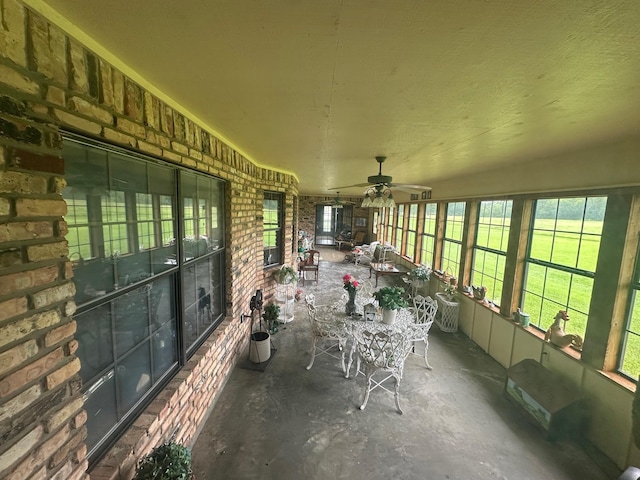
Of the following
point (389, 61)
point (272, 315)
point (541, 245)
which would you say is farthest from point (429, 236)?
point (389, 61)

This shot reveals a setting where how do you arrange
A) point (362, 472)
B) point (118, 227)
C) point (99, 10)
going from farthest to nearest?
point (362, 472) → point (118, 227) → point (99, 10)

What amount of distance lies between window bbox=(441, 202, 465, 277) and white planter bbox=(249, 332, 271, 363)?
12.3 feet

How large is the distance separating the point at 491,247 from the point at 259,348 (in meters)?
3.80

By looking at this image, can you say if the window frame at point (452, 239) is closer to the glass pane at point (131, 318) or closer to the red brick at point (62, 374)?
the glass pane at point (131, 318)

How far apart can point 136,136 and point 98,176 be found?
0.28m

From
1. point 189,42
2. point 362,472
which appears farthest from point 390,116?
point 362,472

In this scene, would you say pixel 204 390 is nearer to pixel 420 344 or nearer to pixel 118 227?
pixel 118 227

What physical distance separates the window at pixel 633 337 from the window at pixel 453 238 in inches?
102

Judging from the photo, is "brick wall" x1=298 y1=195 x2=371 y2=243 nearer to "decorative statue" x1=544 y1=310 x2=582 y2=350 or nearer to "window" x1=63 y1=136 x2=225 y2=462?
"decorative statue" x1=544 y1=310 x2=582 y2=350

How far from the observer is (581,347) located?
263 cm

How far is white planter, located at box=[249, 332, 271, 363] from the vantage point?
10.9ft

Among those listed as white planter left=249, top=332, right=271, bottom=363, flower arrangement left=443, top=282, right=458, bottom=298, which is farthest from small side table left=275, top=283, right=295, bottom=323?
flower arrangement left=443, top=282, right=458, bottom=298

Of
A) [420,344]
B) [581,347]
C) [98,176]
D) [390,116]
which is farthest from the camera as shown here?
[420,344]

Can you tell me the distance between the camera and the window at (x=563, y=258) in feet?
8.71
